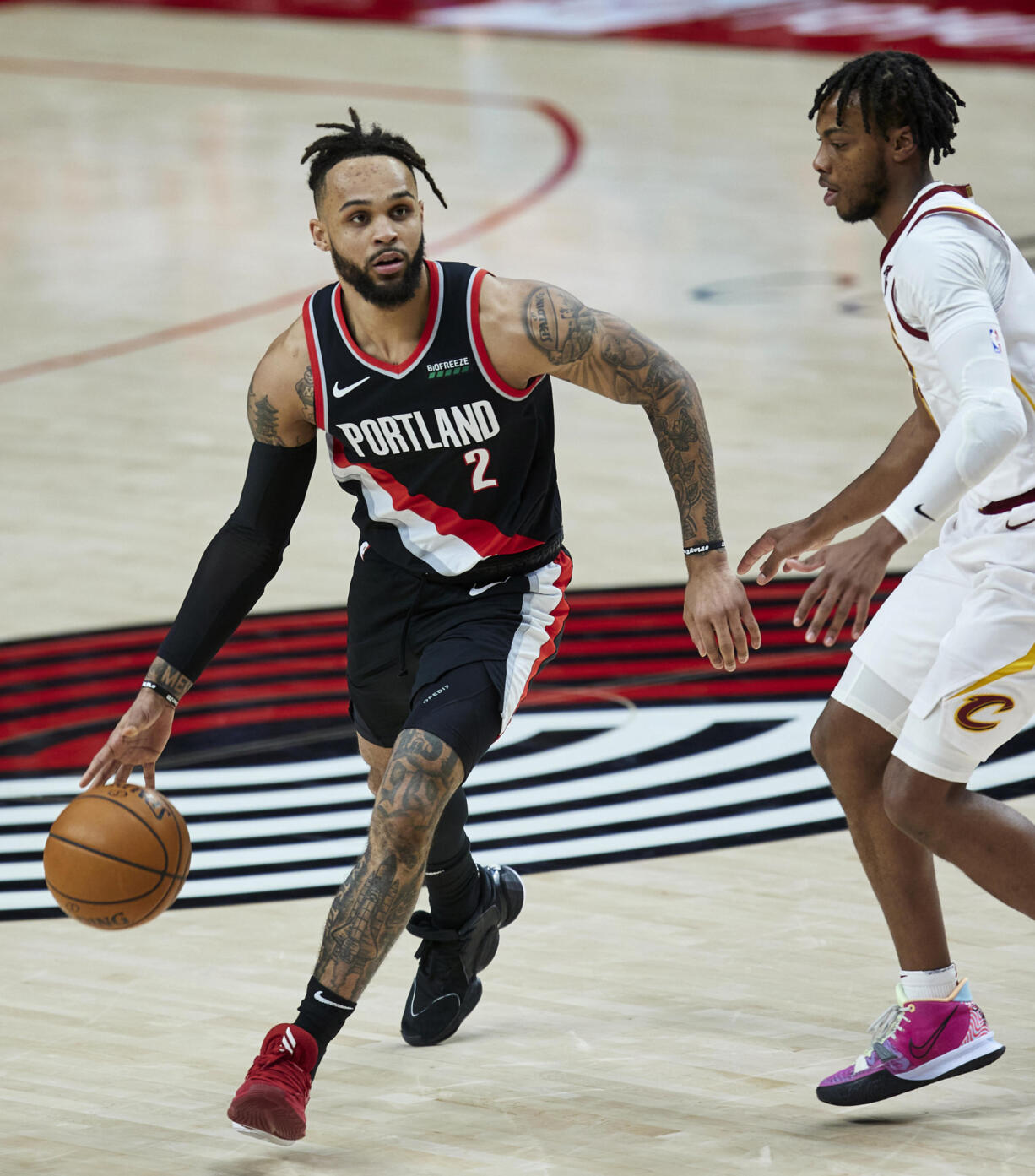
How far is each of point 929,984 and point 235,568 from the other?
1.71m

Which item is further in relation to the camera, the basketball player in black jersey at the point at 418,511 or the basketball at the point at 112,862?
the basketball at the point at 112,862

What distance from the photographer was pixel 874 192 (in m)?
4.29

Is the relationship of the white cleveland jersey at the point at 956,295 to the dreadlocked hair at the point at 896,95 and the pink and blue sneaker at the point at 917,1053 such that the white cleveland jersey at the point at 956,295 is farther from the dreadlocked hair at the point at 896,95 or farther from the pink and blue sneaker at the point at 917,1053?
the pink and blue sneaker at the point at 917,1053

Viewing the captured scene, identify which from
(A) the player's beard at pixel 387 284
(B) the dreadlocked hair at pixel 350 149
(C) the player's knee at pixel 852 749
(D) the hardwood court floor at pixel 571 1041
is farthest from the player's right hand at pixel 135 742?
(C) the player's knee at pixel 852 749

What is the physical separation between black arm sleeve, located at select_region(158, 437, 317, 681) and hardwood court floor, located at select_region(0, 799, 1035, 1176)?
87cm

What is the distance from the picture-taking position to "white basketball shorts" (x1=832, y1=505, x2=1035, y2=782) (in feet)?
13.6

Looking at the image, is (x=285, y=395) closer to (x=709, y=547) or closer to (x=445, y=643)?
(x=445, y=643)

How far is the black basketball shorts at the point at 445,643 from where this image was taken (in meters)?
4.52

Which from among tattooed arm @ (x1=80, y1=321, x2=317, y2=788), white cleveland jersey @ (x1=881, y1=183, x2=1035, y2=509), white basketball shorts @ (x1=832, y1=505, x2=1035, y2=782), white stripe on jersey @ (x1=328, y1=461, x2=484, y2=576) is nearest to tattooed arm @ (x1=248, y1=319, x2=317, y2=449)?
tattooed arm @ (x1=80, y1=321, x2=317, y2=788)

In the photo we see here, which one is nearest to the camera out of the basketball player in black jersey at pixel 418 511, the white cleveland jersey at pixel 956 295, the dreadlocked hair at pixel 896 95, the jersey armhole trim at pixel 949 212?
the white cleveland jersey at pixel 956 295

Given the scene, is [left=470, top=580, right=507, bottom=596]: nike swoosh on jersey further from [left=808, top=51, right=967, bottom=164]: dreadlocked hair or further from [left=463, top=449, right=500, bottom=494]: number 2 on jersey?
[left=808, top=51, right=967, bottom=164]: dreadlocked hair

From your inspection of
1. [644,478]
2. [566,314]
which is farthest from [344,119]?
[566,314]

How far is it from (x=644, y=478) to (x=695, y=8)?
14.9 metres

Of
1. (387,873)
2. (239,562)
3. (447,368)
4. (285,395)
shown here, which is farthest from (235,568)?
(387,873)
